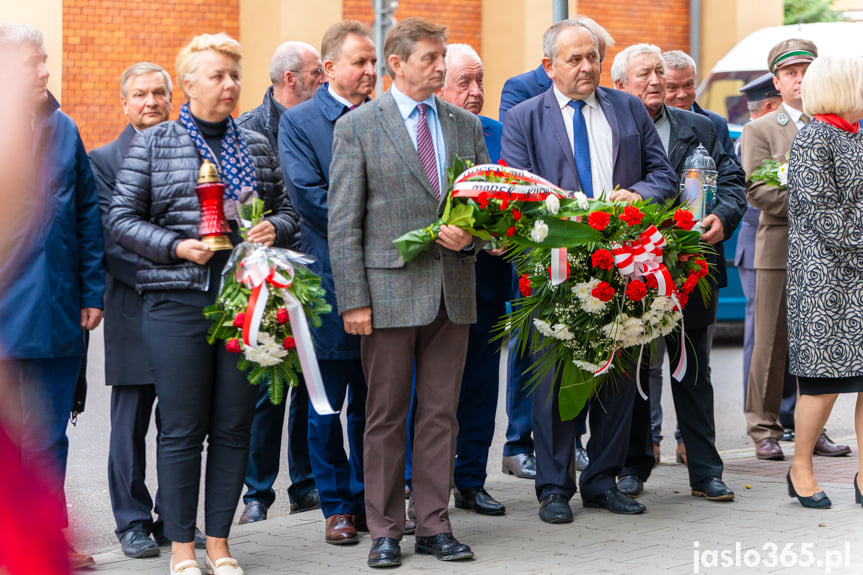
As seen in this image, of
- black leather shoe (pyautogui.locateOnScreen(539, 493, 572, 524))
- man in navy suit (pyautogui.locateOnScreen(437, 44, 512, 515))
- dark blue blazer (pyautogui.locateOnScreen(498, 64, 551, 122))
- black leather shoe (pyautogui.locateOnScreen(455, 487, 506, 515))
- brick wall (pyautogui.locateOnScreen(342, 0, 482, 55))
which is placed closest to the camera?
black leather shoe (pyautogui.locateOnScreen(539, 493, 572, 524))

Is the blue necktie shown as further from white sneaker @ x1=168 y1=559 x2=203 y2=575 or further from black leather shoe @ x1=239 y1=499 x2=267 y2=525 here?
white sneaker @ x1=168 y1=559 x2=203 y2=575

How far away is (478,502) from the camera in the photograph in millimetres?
6141

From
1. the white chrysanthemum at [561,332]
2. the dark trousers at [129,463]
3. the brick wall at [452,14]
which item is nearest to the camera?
the white chrysanthemum at [561,332]

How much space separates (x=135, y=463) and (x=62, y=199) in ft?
4.41

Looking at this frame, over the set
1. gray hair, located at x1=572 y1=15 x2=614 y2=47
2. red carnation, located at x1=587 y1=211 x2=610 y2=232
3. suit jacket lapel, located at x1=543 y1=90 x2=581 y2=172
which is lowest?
red carnation, located at x1=587 y1=211 x2=610 y2=232

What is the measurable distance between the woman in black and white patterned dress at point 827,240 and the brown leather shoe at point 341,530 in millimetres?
2371

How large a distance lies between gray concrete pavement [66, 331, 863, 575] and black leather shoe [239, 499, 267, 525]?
0.42 feet

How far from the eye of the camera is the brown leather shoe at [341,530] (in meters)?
5.56

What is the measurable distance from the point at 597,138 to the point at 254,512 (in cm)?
272

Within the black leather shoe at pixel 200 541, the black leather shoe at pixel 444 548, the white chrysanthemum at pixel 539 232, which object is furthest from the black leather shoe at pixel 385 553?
the white chrysanthemum at pixel 539 232

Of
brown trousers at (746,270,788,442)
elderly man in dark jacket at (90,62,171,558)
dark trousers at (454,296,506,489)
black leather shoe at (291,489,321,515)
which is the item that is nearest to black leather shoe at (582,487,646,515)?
dark trousers at (454,296,506,489)

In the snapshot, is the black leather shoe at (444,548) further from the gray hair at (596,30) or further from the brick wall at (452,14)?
the brick wall at (452,14)

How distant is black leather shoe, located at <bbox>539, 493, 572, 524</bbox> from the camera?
5852 mm

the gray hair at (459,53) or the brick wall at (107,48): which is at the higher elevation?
the brick wall at (107,48)
